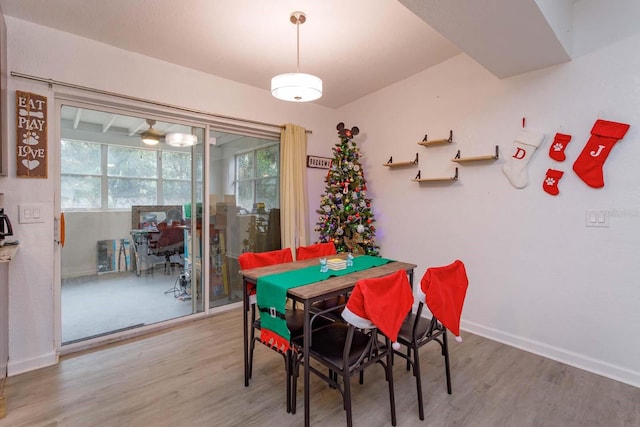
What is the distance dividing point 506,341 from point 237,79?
3900 millimetres

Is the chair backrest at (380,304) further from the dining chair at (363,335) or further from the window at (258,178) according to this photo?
the window at (258,178)

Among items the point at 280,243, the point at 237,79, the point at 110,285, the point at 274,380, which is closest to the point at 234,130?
the point at 237,79

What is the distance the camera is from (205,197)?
3.46 meters

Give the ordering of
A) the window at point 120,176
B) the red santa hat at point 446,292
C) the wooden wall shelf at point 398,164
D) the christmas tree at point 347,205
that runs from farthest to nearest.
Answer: the christmas tree at point 347,205
the wooden wall shelf at point 398,164
the window at point 120,176
the red santa hat at point 446,292

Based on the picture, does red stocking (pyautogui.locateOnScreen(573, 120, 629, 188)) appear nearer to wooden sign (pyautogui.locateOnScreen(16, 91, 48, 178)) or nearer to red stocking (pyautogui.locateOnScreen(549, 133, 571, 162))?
red stocking (pyautogui.locateOnScreen(549, 133, 571, 162))

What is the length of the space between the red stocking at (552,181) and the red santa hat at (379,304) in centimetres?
178

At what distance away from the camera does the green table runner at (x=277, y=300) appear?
1831 mm

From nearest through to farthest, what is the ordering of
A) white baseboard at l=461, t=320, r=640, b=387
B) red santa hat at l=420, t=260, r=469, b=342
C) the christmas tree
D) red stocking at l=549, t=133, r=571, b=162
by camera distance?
red santa hat at l=420, t=260, r=469, b=342
white baseboard at l=461, t=320, r=640, b=387
red stocking at l=549, t=133, r=571, b=162
the christmas tree

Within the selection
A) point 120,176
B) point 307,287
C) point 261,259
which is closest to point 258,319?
point 261,259

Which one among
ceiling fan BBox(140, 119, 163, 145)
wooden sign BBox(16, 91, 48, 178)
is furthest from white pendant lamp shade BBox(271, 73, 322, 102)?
wooden sign BBox(16, 91, 48, 178)

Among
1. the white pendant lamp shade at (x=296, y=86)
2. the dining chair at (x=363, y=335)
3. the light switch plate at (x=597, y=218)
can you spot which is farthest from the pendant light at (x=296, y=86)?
the light switch plate at (x=597, y=218)

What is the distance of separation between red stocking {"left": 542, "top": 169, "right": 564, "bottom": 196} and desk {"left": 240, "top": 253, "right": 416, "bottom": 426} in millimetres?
1375

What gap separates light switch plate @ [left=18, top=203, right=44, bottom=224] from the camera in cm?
240

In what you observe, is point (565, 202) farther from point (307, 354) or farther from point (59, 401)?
point (59, 401)
